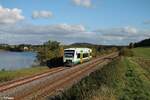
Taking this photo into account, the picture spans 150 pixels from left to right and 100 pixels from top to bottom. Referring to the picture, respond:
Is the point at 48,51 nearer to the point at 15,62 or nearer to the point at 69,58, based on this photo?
the point at 69,58

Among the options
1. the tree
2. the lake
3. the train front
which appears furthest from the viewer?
the lake

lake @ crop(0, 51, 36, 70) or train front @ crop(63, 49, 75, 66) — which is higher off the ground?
train front @ crop(63, 49, 75, 66)

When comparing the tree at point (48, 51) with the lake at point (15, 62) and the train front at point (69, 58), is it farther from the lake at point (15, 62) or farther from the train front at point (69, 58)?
the train front at point (69, 58)

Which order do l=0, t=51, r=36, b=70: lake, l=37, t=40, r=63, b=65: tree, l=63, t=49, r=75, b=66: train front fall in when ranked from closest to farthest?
1. l=63, t=49, r=75, b=66: train front
2. l=37, t=40, r=63, b=65: tree
3. l=0, t=51, r=36, b=70: lake

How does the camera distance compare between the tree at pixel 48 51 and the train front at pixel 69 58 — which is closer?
the train front at pixel 69 58

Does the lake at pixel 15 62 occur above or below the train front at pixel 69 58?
below

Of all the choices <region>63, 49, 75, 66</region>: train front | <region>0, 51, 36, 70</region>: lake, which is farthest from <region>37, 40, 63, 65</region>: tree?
<region>63, 49, 75, 66</region>: train front

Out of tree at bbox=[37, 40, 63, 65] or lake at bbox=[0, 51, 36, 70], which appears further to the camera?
lake at bbox=[0, 51, 36, 70]

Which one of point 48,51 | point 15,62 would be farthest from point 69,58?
point 15,62

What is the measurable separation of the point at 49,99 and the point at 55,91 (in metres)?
3.08

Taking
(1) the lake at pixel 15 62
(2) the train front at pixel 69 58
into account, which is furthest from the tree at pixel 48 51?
(2) the train front at pixel 69 58

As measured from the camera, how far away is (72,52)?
159ft

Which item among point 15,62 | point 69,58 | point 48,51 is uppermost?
point 48,51

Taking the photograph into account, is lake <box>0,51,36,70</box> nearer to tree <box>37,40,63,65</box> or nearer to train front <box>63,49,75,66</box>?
tree <box>37,40,63,65</box>
